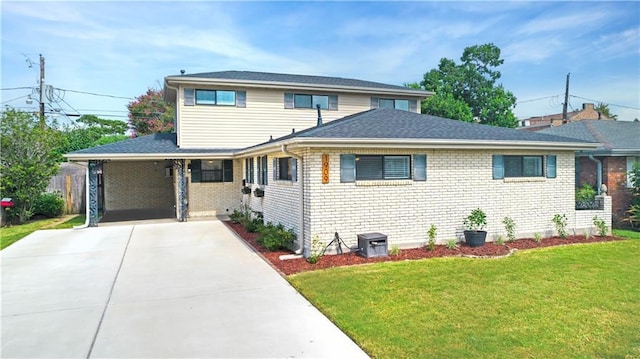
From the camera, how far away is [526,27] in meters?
17.1

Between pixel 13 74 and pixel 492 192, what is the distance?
32.1 metres

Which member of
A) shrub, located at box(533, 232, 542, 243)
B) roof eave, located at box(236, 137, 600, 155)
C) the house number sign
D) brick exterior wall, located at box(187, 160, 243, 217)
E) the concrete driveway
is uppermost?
roof eave, located at box(236, 137, 600, 155)

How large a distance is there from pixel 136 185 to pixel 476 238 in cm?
1728

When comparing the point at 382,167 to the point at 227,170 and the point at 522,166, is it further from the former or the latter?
the point at 227,170

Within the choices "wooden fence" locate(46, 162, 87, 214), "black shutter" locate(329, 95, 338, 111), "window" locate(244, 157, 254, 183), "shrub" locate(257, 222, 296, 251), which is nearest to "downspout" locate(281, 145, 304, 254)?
"shrub" locate(257, 222, 296, 251)

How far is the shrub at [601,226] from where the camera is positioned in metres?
11.4

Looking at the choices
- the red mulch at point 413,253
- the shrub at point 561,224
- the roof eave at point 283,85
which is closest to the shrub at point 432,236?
the red mulch at point 413,253

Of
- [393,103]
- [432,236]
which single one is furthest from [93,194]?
[393,103]

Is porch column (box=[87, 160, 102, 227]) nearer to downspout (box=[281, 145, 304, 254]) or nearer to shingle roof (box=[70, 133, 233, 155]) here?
shingle roof (box=[70, 133, 233, 155])

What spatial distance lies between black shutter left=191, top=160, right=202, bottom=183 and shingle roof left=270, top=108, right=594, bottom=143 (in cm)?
723

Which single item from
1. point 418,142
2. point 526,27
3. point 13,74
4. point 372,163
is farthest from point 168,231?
point 13,74

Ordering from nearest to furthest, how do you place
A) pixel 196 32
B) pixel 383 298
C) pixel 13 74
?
pixel 383 298 < pixel 196 32 < pixel 13 74

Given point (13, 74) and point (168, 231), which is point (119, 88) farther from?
point (168, 231)

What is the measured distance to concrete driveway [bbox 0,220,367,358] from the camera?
14.5ft
